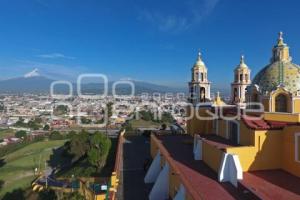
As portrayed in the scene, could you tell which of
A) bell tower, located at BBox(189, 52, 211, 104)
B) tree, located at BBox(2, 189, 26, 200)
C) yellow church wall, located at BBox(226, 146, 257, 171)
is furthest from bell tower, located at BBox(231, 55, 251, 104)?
tree, located at BBox(2, 189, 26, 200)

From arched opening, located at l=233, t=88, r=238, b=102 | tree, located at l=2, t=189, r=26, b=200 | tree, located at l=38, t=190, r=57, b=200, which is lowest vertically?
tree, located at l=2, t=189, r=26, b=200

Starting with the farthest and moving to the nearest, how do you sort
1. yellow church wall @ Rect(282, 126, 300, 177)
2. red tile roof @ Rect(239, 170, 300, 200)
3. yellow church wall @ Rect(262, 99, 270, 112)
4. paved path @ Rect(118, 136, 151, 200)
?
paved path @ Rect(118, 136, 151, 200)
yellow church wall @ Rect(262, 99, 270, 112)
yellow church wall @ Rect(282, 126, 300, 177)
red tile roof @ Rect(239, 170, 300, 200)

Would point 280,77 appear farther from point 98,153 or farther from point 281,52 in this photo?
point 98,153

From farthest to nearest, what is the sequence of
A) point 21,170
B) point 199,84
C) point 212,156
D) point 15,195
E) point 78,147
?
point 21,170, point 78,147, point 15,195, point 199,84, point 212,156

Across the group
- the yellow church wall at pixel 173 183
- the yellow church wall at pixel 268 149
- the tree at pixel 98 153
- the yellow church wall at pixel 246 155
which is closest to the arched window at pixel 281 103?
the yellow church wall at pixel 268 149

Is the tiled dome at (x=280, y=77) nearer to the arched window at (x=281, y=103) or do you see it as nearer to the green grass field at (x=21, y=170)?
the arched window at (x=281, y=103)

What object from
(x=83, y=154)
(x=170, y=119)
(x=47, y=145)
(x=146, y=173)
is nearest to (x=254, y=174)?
(x=146, y=173)

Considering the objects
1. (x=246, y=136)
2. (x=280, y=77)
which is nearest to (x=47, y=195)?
(x=246, y=136)

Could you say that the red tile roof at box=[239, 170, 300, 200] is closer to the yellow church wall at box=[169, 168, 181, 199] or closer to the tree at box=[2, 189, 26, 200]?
the yellow church wall at box=[169, 168, 181, 199]

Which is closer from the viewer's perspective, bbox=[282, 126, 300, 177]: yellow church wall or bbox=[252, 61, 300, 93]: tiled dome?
bbox=[282, 126, 300, 177]: yellow church wall
